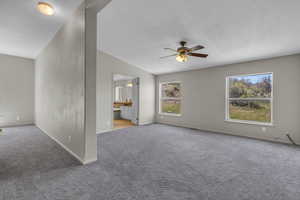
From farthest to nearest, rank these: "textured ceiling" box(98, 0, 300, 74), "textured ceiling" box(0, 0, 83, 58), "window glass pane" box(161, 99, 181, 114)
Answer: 1. "window glass pane" box(161, 99, 181, 114)
2. "textured ceiling" box(0, 0, 83, 58)
3. "textured ceiling" box(98, 0, 300, 74)

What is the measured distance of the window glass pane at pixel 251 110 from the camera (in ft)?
13.7

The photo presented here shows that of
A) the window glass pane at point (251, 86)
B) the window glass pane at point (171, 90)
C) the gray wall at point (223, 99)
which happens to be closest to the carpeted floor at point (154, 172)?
the gray wall at point (223, 99)

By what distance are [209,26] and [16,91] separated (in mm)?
7477

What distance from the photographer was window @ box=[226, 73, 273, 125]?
4148 millimetres

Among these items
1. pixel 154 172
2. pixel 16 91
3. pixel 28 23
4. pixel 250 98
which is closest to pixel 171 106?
pixel 250 98

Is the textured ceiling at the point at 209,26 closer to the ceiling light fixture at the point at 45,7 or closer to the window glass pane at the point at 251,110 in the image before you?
the ceiling light fixture at the point at 45,7

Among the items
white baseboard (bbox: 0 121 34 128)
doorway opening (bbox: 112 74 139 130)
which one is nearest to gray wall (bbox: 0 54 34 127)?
white baseboard (bbox: 0 121 34 128)

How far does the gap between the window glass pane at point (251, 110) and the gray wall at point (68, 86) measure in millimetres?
4737

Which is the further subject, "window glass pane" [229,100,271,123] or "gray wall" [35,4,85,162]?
"window glass pane" [229,100,271,123]

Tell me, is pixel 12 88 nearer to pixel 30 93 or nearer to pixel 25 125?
pixel 30 93

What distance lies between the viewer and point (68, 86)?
3.04 meters

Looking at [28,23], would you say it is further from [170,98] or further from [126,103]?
[170,98]

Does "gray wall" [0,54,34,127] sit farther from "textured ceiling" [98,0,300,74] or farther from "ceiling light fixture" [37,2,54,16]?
"ceiling light fixture" [37,2,54,16]

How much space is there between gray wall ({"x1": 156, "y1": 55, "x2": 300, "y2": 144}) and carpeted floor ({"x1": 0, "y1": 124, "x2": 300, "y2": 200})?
0.73 metres
